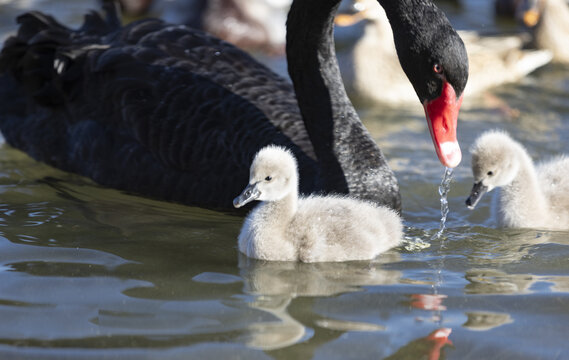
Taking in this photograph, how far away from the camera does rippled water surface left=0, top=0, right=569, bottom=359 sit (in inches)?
132

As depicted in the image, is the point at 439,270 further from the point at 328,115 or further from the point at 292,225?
the point at 328,115

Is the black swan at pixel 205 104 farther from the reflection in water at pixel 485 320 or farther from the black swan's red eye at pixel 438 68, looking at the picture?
the reflection in water at pixel 485 320

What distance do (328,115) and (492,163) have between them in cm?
98

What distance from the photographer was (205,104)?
5301 mm

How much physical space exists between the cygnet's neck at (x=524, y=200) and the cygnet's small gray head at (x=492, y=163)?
0.15 ft

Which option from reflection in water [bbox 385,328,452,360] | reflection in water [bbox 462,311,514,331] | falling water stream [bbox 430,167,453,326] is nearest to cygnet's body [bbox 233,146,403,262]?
falling water stream [bbox 430,167,453,326]

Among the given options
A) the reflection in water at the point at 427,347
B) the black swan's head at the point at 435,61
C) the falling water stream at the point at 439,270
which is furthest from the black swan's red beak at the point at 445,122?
the reflection in water at the point at 427,347

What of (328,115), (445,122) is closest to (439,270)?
(445,122)

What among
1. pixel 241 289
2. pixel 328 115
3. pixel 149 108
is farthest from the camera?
pixel 149 108

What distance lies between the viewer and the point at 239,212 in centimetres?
502

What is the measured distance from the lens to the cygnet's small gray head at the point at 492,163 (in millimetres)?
4605

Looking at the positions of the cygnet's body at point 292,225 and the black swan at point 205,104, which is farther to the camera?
the black swan at point 205,104

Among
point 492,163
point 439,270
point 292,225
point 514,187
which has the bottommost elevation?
point 439,270

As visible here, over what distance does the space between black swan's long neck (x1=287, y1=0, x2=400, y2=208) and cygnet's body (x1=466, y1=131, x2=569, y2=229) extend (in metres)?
0.50
